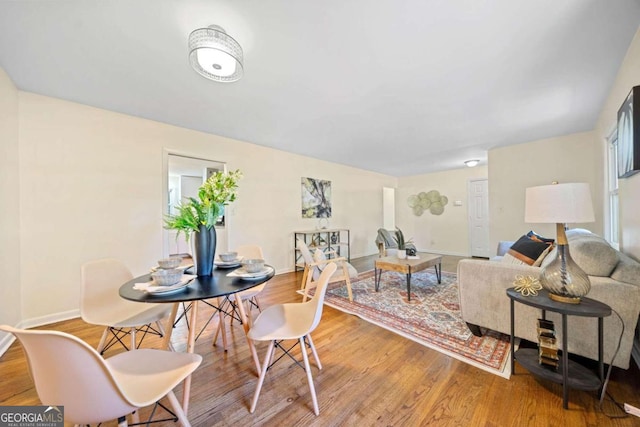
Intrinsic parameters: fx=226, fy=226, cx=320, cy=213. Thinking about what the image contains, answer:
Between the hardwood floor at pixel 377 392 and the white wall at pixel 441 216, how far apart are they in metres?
4.87

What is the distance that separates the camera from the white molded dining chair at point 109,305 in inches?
59.8

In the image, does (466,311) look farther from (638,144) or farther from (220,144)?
(220,144)

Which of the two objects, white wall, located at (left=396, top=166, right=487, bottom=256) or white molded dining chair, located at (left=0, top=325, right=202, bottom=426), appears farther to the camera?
white wall, located at (left=396, top=166, right=487, bottom=256)

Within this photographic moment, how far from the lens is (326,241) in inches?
201

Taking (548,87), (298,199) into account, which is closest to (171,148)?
(298,199)

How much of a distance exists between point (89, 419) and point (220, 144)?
3467mm

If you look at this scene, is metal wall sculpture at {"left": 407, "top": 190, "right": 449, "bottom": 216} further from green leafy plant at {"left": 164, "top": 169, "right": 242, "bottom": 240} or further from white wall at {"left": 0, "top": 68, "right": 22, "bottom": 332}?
white wall at {"left": 0, "top": 68, "right": 22, "bottom": 332}

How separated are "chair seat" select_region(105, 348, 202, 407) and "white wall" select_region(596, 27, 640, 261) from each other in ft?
10.1

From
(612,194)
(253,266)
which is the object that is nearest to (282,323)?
(253,266)

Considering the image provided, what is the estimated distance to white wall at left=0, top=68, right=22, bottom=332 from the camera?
1942 mm

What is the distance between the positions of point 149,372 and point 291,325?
72 cm

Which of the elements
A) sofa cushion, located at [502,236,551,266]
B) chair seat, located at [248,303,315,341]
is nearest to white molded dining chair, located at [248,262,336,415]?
chair seat, located at [248,303,315,341]

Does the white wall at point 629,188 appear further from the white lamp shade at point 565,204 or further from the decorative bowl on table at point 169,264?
the decorative bowl on table at point 169,264

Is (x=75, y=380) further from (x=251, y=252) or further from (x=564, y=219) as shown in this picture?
(x=564, y=219)
